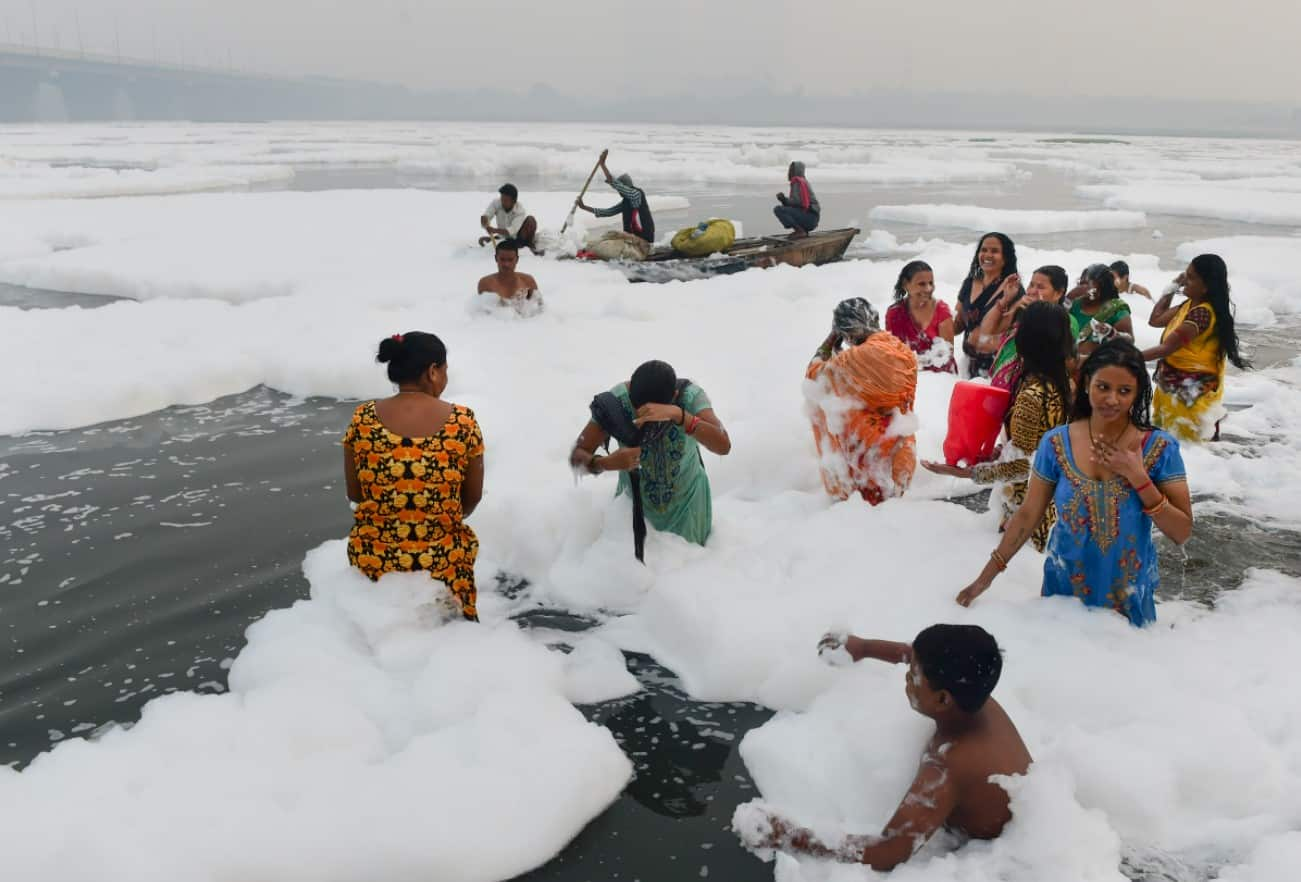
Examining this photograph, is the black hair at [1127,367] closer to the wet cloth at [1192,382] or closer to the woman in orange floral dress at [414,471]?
the woman in orange floral dress at [414,471]

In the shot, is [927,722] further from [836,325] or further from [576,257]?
[576,257]

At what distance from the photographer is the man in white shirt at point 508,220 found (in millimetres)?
11969

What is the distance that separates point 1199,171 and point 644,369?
4183 centimetres

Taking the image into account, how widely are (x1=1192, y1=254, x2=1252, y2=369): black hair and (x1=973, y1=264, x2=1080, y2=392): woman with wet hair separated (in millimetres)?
727

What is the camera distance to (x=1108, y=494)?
3.10 metres

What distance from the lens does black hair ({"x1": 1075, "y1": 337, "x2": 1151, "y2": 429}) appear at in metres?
2.91

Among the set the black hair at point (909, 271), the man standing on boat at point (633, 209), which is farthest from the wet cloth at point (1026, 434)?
the man standing on boat at point (633, 209)

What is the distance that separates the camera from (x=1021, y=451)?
397 centimetres

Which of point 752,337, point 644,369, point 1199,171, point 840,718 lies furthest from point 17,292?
point 1199,171

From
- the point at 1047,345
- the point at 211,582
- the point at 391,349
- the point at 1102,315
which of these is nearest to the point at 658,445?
the point at 391,349

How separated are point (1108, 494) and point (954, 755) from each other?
125cm

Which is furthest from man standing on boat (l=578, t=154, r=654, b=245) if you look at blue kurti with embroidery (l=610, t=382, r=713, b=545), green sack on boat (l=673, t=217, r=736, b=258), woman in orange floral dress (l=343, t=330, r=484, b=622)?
woman in orange floral dress (l=343, t=330, r=484, b=622)

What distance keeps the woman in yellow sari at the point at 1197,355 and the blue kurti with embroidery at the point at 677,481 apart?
2.95 m

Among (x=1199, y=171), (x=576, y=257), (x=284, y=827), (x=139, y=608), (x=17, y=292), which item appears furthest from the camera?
(x=1199, y=171)
